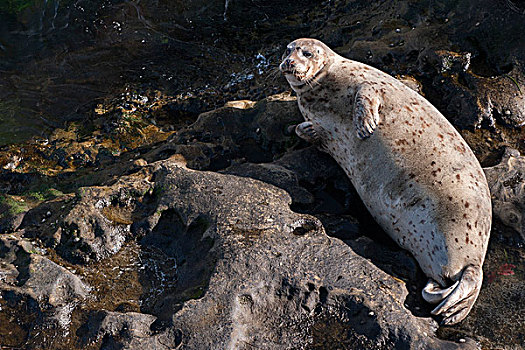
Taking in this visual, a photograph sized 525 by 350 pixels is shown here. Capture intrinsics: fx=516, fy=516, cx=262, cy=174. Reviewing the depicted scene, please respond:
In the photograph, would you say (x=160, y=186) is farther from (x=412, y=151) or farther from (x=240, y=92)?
(x=240, y=92)

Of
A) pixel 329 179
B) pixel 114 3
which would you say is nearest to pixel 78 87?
pixel 114 3

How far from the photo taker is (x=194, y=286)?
12.9ft

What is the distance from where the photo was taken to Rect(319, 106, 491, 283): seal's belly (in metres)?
4.17

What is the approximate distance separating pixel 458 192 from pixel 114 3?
6.77 m

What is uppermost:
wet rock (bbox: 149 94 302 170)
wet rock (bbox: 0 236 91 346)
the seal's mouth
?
the seal's mouth

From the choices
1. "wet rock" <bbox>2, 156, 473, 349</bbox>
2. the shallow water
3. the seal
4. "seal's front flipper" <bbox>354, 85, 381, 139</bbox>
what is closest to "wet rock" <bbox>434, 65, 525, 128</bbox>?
the shallow water

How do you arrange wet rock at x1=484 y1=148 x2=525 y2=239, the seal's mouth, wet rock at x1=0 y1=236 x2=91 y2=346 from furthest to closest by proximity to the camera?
the seal's mouth → wet rock at x1=484 y1=148 x2=525 y2=239 → wet rock at x1=0 y1=236 x2=91 y2=346

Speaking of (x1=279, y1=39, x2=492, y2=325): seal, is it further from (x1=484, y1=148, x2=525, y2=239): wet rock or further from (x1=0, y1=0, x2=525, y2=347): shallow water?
(x1=0, y1=0, x2=525, y2=347): shallow water

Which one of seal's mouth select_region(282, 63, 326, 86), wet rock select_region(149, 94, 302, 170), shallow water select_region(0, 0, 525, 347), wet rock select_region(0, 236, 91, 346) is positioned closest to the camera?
wet rock select_region(0, 236, 91, 346)

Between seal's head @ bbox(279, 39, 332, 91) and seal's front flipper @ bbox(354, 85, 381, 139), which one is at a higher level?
seal's head @ bbox(279, 39, 332, 91)

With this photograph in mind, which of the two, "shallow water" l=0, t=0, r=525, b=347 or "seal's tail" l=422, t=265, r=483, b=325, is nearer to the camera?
"seal's tail" l=422, t=265, r=483, b=325

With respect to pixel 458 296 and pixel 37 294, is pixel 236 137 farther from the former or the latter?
pixel 458 296

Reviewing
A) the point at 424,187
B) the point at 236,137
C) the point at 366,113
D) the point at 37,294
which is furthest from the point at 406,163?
the point at 37,294

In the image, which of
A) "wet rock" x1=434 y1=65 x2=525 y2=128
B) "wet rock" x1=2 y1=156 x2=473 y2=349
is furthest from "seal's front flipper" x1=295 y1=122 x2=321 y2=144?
"wet rock" x1=434 y1=65 x2=525 y2=128
